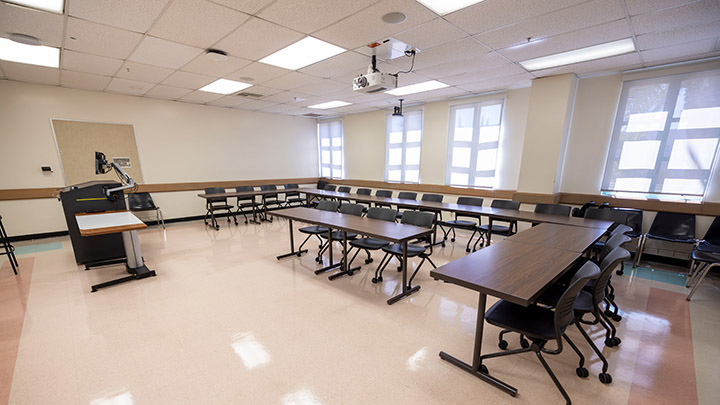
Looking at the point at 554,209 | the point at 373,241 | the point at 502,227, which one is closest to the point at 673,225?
the point at 554,209

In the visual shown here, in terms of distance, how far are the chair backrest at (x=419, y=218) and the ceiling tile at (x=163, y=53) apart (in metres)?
3.40

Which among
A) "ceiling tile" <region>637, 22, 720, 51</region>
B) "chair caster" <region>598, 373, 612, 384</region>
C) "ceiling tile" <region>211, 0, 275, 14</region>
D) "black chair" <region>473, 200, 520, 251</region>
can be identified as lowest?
"chair caster" <region>598, 373, 612, 384</region>

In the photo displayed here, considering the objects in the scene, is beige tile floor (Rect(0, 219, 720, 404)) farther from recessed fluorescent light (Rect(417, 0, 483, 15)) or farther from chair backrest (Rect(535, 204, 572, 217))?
recessed fluorescent light (Rect(417, 0, 483, 15))

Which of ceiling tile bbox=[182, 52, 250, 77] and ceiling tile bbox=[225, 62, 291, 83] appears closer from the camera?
ceiling tile bbox=[182, 52, 250, 77]

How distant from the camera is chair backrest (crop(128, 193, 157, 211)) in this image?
18.7ft

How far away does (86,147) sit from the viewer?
5281mm

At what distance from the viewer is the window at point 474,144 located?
18.1ft

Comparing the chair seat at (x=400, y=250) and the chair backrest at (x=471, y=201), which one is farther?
the chair backrest at (x=471, y=201)

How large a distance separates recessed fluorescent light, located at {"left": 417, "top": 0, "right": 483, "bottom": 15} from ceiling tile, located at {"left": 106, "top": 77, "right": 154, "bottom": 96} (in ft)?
16.5

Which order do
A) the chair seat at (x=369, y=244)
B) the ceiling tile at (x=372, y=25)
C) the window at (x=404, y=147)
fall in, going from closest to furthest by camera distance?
the ceiling tile at (x=372, y=25)
the chair seat at (x=369, y=244)
the window at (x=404, y=147)

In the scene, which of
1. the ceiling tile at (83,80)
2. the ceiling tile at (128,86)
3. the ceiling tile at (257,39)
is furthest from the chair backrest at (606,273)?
the ceiling tile at (83,80)

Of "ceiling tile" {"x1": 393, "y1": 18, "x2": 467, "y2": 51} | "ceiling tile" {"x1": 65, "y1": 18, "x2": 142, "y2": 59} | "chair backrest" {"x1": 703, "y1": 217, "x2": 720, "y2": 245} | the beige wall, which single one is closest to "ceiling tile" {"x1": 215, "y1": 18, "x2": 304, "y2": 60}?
"ceiling tile" {"x1": 65, "y1": 18, "x2": 142, "y2": 59}

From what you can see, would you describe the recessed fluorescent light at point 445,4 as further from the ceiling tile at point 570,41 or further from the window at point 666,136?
the window at point 666,136

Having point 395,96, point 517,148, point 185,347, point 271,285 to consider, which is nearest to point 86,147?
point 271,285
